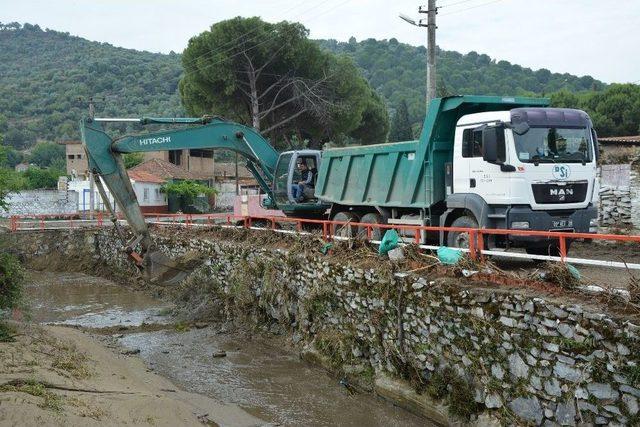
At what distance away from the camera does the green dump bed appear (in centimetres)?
1117

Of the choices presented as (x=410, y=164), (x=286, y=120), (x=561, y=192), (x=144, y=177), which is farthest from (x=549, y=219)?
(x=144, y=177)

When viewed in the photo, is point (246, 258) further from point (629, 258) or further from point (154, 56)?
point (154, 56)

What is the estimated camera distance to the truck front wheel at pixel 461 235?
10.2 meters

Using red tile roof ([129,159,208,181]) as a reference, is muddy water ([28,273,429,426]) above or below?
below

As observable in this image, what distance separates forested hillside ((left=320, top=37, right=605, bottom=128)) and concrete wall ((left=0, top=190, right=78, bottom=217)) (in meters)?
44.0

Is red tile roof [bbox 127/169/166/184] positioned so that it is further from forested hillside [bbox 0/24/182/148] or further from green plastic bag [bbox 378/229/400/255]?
green plastic bag [bbox 378/229/400/255]

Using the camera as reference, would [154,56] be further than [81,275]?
Yes

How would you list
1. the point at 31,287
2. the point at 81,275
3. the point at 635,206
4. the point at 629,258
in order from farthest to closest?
the point at 81,275 → the point at 31,287 → the point at 635,206 → the point at 629,258

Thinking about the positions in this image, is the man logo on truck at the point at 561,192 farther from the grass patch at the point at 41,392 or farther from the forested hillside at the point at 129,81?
the forested hillside at the point at 129,81

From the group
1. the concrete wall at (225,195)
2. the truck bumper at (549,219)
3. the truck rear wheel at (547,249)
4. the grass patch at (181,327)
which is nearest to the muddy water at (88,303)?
the grass patch at (181,327)

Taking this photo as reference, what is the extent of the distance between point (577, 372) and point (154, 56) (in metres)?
133

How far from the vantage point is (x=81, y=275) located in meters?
24.8

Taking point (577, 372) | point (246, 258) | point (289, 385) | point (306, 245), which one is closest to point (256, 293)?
point (246, 258)

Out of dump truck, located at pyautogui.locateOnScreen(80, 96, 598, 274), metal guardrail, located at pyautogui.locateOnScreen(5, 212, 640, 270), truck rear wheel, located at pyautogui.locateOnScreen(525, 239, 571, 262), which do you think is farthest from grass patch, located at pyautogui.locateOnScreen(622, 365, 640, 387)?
truck rear wheel, located at pyautogui.locateOnScreen(525, 239, 571, 262)
